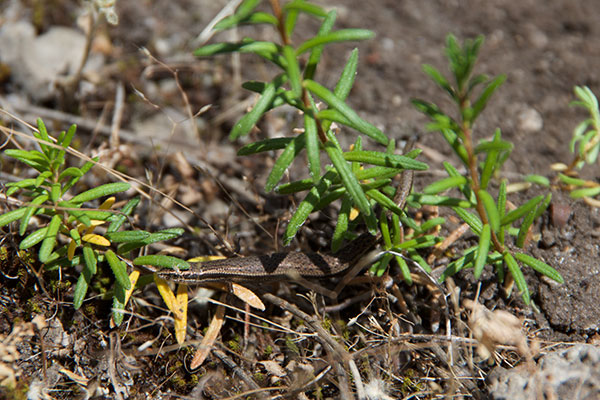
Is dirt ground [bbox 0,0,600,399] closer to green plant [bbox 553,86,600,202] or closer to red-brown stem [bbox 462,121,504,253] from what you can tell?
green plant [bbox 553,86,600,202]

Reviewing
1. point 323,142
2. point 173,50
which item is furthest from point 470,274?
point 173,50

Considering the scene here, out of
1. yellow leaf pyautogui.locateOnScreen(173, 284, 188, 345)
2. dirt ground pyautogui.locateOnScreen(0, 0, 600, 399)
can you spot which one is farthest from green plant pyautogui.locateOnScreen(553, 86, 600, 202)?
yellow leaf pyautogui.locateOnScreen(173, 284, 188, 345)

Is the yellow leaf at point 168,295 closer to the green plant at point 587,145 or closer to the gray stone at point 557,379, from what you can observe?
the gray stone at point 557,379

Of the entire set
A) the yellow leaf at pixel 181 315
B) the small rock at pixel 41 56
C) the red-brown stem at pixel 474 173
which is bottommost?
the yellow leaf at pixel 181 315

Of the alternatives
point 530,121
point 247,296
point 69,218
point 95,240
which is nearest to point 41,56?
point 69,218

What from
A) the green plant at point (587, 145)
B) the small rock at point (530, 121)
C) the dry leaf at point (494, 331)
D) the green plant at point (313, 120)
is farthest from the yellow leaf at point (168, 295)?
the small rock at point (530, 121)

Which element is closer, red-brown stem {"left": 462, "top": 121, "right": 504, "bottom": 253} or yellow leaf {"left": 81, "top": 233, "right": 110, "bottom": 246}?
red-brown stem {"left": 462, "top": 121, "right": 504, "bottom": 253}
